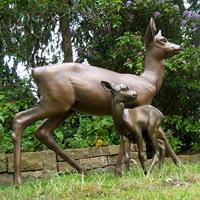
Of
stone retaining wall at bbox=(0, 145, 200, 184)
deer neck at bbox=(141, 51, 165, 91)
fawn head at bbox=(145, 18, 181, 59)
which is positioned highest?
fawn head at bbox=(145, 18, 181, 59)

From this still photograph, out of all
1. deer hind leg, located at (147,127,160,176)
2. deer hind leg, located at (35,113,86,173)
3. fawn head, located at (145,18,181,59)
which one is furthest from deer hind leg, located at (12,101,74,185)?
fawn head, located at (145,18,181,59)

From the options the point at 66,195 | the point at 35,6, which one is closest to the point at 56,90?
the point at 66,195

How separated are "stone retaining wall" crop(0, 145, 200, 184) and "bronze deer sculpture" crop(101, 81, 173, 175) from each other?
1163 mm

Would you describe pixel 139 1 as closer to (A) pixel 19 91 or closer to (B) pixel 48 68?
(A) pixel 19 91

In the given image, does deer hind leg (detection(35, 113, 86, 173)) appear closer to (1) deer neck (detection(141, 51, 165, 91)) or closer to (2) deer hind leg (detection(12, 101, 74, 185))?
(2) deer hind leg (detection(12, 101, 74, 185))

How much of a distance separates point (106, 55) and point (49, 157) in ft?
10.6

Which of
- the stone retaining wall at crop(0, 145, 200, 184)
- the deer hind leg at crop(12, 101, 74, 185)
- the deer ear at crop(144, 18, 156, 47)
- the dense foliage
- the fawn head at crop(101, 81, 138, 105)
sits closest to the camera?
the fawn head at crop(101, 81, 138, 105)

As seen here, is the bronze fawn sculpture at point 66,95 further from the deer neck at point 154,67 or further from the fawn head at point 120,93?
the fawn head at point 120,93

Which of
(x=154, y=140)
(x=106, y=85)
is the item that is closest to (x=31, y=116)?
(x=106, y=85)

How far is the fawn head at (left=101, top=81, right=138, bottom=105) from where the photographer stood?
14.9ft

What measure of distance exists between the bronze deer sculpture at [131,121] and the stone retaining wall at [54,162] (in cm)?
116

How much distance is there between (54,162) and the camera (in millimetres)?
6234

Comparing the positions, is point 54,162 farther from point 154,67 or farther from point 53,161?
point 154,67

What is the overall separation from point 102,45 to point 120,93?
15.2 feet
